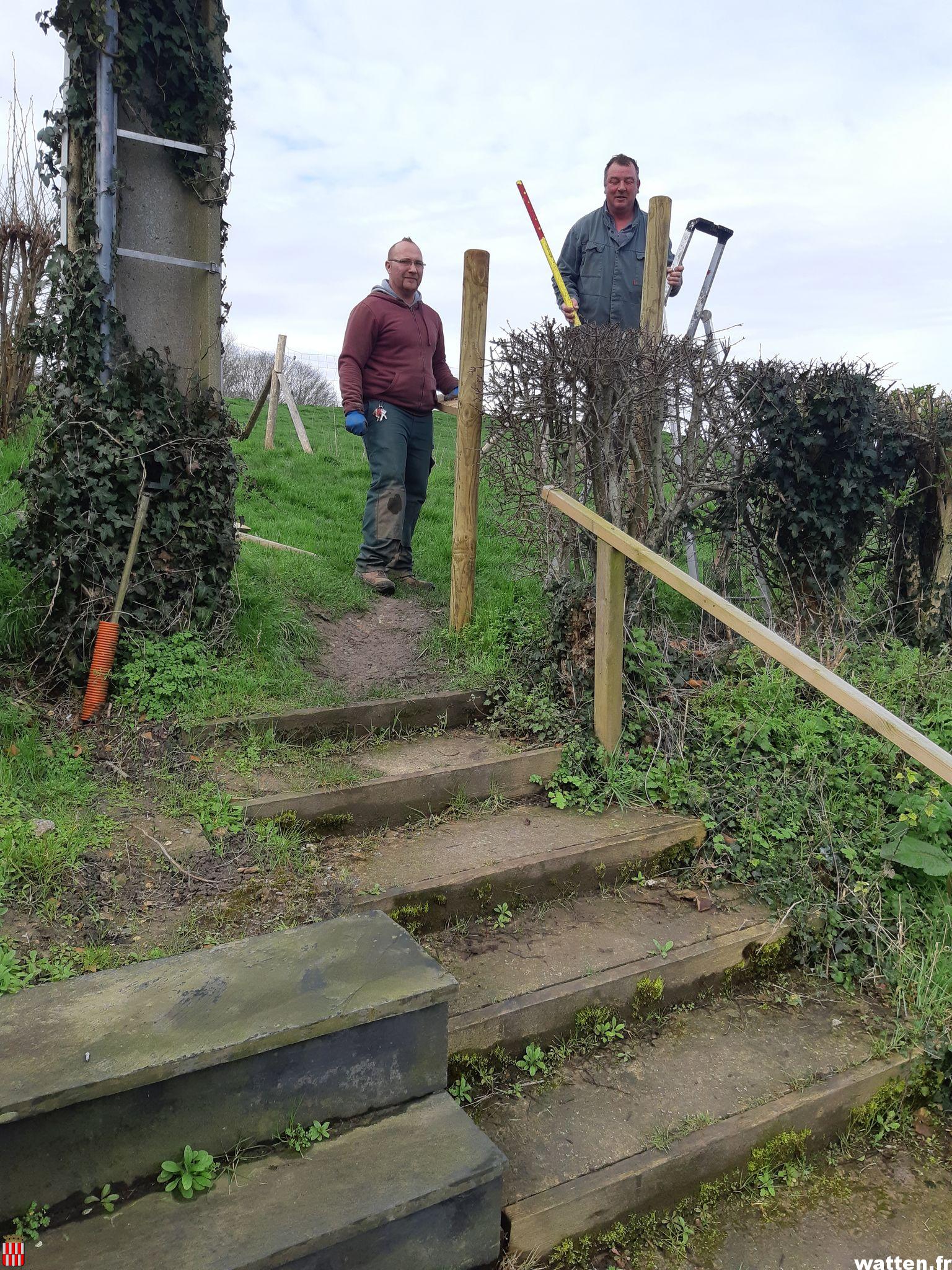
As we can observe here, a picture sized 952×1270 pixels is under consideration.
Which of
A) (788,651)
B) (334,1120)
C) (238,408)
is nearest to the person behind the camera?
(334,1120)

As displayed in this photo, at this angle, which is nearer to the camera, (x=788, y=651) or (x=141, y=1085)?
(x=141, y=1085)

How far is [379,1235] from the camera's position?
82.3 inches

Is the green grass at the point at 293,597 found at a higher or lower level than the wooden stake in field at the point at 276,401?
lower

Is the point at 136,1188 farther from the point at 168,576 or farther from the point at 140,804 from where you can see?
the point at 168,576

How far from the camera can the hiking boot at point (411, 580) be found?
6.02 meters

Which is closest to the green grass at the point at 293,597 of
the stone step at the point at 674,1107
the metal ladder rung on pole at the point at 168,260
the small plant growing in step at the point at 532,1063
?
the metal ladder rung on pole at the point at 168,260

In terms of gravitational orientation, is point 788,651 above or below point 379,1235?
above

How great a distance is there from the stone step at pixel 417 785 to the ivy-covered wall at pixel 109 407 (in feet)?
4.38

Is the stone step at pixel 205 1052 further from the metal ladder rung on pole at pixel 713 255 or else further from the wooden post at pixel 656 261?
the metal ladder rung on pole at pixel 713 255

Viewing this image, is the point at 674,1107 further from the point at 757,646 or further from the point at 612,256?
the point at 612,256

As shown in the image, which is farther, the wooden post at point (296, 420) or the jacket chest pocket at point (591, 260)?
the wooden post at point (296, 420)

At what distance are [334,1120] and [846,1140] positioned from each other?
1.71 m

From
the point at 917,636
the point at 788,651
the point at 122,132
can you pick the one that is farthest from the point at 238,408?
the point at 788,651

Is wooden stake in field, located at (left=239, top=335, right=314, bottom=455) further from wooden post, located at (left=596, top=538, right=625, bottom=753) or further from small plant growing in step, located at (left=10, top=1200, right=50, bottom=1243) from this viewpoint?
small plant growing in step, located at (left=10, top=1200, right=50, bottom=1243)
